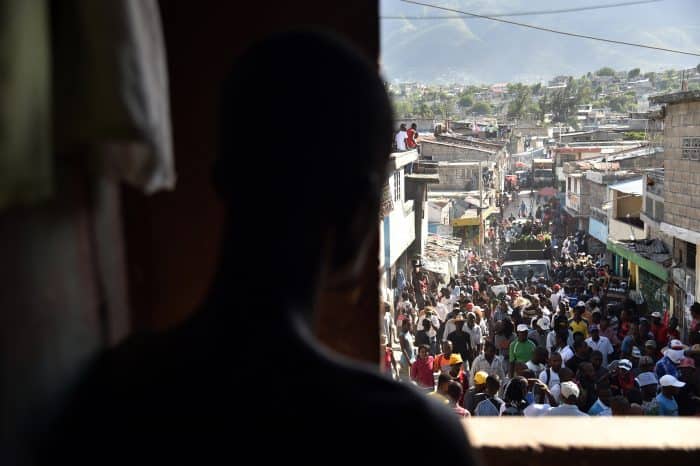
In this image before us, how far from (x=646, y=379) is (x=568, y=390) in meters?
0.99

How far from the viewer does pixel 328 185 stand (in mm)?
867

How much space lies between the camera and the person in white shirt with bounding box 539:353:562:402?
5.94m

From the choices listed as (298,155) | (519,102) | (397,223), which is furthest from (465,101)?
(298,155)

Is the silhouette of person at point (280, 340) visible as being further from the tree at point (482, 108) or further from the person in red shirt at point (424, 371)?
the tree at point (482, 108)

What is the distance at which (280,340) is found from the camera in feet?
2.77

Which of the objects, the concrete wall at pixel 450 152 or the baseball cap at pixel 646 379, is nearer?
the baseball cap at pixel 646 379

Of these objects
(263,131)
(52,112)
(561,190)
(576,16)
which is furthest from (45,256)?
(576,16)

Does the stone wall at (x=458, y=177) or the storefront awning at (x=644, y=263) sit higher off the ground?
the stone wall at (x=458, y=177)

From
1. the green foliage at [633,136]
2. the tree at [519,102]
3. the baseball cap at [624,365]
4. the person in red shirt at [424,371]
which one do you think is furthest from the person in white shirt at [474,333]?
the tree at [519,102]

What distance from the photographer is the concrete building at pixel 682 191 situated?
1303cm

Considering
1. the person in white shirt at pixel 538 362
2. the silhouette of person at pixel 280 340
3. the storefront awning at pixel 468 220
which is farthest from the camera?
the storefront awning at pixel 468 220

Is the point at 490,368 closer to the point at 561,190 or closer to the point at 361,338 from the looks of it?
the point at 361,338

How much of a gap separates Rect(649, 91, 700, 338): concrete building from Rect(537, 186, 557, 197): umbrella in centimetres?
2310

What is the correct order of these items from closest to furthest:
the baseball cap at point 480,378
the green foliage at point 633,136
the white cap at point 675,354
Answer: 1. the baseball cap at point 480,378
2. the white cap at point 675,354
3. the green foliage at point 633,136
